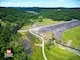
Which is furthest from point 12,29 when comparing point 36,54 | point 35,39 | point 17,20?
point 36,54

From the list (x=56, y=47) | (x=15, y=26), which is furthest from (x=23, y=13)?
(x=56, y=47)

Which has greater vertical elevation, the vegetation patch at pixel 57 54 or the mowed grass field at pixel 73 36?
the mowed grass field at pixel 73 36

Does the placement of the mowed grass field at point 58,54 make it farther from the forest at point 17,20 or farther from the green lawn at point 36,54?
the forest at point 17,20

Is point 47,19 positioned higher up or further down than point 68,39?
higher up

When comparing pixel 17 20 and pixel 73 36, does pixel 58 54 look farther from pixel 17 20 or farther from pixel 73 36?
pixel 17 20

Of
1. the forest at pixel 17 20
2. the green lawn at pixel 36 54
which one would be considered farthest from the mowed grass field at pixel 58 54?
the forest at pixel 17 20

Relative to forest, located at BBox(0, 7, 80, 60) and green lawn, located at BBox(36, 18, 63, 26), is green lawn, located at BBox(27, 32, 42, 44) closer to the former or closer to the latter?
forest, located at BBox(0, 7, 80, 60)

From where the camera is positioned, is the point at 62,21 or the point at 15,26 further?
the point at 62,21

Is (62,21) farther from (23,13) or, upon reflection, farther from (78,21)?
(23,13)
